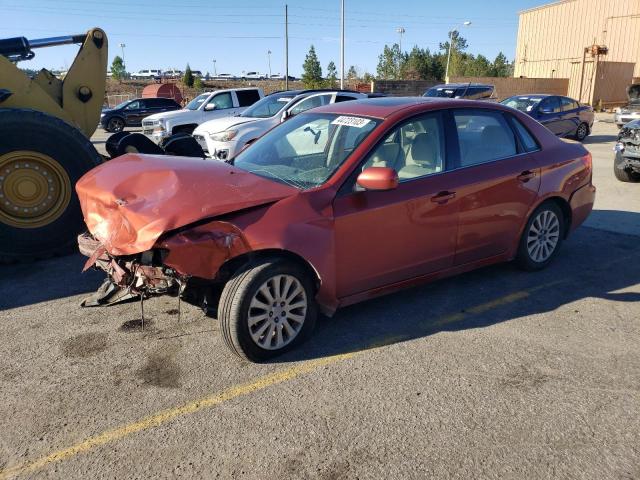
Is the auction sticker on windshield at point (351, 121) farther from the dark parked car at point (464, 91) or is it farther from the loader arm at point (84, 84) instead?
the dark parked car at point (464, 91)

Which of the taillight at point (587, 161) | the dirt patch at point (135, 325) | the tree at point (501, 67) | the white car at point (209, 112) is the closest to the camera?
the dirt patch at point (135, 325)

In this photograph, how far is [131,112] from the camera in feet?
81.2

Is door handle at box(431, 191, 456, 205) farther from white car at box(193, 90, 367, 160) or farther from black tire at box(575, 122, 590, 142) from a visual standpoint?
black tire at box(575, 122, 590, 142)

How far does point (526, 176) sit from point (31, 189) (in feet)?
16.0

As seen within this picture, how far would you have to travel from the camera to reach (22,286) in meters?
4.99

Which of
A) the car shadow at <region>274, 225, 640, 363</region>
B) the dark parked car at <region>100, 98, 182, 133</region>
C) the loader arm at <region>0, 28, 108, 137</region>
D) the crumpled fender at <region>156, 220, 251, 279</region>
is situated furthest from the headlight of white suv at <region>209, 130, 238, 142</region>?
the dark parked car at <region>100, 98, 182, 133</region>

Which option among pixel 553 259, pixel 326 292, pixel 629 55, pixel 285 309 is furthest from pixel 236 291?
pixel 629 55

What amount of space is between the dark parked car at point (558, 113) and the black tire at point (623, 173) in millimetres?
6168

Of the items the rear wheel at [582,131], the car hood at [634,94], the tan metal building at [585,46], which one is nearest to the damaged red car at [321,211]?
the rear wheel at [582,131]

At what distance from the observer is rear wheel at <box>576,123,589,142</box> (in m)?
17.4

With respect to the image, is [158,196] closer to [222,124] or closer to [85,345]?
[85,345]

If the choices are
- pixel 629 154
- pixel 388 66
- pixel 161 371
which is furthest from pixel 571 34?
pixel 161 371

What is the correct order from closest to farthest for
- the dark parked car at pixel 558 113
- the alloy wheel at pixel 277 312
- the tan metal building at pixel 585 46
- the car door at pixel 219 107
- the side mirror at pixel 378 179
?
the alloy wheel at pixel 277 312
the side mirror at pixel 378 179
the car door at pixel 219 107
the dark parked car at pixel 558 113
the tan metal building at pixel 585 46

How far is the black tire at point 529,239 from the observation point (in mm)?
5000
